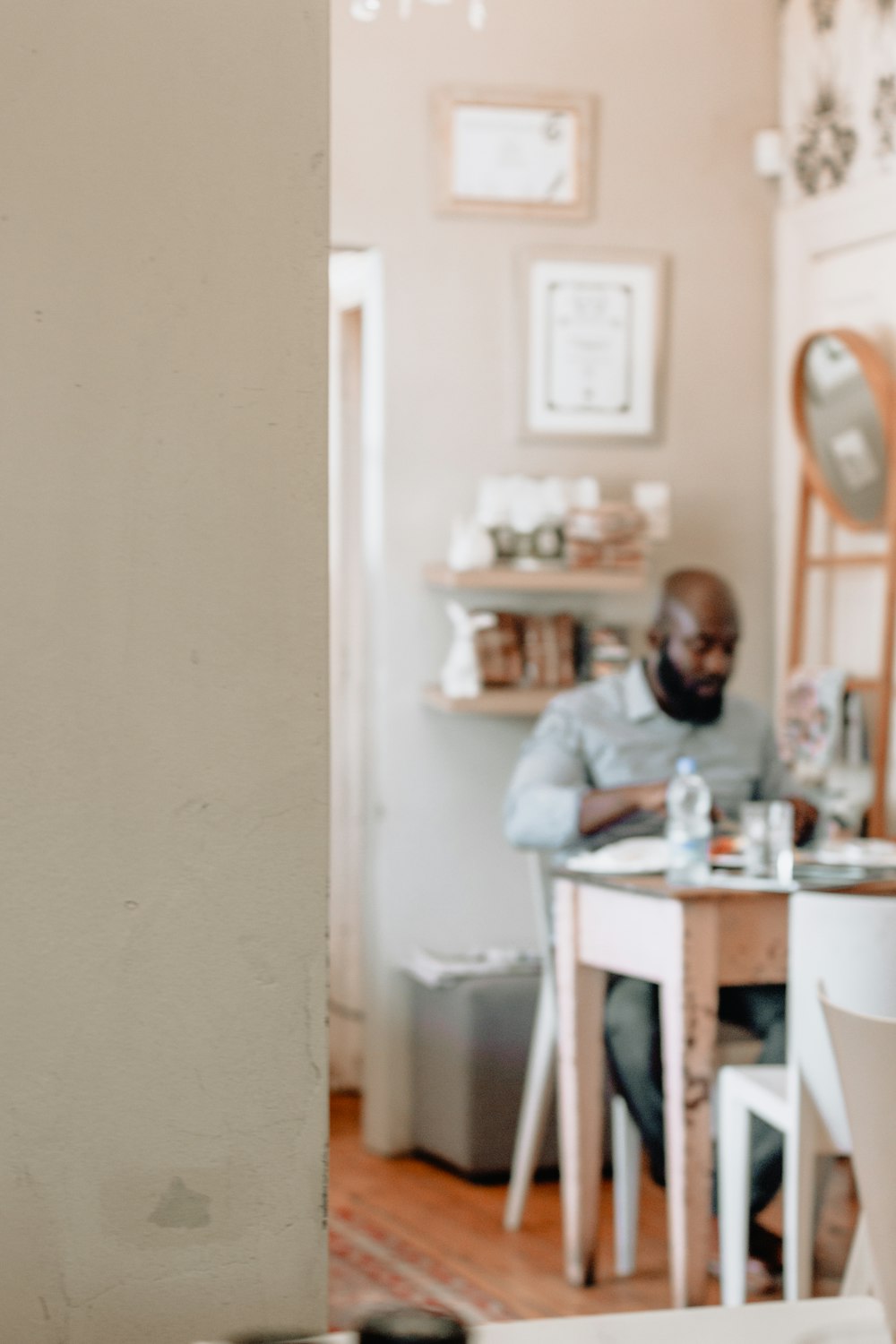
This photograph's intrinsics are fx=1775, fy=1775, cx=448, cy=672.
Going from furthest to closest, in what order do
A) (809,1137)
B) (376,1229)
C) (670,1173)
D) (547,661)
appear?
(547,661) < (376,1229) < (670,1173) < (809,1137)

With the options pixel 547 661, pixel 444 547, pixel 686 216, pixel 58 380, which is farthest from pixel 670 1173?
pixel 686 216

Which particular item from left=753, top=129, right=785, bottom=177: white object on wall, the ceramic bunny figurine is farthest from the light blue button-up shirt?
left=753, top=129, right=785, bottom=177: white object on wall

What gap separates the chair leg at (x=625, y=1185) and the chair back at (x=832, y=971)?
876 millimetres

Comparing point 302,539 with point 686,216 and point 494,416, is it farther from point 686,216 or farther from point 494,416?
point 686,216

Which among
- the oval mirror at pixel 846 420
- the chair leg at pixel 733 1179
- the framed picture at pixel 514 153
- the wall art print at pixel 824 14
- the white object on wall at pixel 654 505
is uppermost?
the wall art print at pixel 824 14

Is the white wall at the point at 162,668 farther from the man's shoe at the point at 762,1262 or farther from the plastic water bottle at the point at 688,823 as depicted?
the man's shoe at the point at 762,1262

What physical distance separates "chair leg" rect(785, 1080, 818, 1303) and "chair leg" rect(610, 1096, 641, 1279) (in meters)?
0.81

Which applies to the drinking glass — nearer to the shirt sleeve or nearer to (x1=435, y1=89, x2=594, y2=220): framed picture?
the shirt sleeve

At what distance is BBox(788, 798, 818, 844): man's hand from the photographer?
3775 millimetres

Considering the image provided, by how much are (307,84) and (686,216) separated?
11.2 ft

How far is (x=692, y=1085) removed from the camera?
3.17 meters

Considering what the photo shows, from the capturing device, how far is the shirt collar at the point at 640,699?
3967 millimetres

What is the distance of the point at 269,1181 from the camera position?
1493 mm

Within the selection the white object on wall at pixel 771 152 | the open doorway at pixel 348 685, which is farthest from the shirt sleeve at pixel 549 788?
the white object on wall at pixel 771 152
